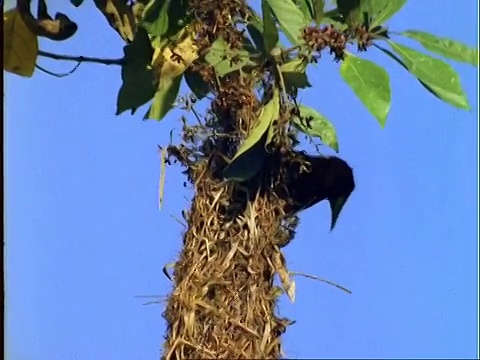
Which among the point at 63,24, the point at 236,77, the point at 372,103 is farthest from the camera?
the point at 63,24

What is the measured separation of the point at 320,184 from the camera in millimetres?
763

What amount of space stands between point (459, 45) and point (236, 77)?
0.17 m

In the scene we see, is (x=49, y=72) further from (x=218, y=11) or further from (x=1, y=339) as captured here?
(x=1, y=339)

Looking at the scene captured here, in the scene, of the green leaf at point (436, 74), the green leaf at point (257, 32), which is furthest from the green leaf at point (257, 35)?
the green leaf at point (436, 74)

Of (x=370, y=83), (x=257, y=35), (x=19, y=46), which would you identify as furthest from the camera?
(x=19, y=46)

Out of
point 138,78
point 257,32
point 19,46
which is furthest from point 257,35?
point 19,46

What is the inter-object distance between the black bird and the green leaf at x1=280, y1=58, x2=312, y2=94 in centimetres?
6

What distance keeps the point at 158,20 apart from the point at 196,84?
62 millimetres

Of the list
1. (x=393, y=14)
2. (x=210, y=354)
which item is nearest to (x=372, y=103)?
(x=393, y=14)

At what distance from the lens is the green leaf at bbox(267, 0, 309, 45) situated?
71 centimetres

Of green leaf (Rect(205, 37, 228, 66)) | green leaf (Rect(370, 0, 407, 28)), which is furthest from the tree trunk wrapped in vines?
green leaf (Rect(370, 0, 407, 28))

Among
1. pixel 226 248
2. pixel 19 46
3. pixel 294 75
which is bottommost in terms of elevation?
pixel 226 248

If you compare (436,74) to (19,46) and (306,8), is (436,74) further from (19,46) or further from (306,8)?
(19,46)

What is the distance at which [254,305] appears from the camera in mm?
684
